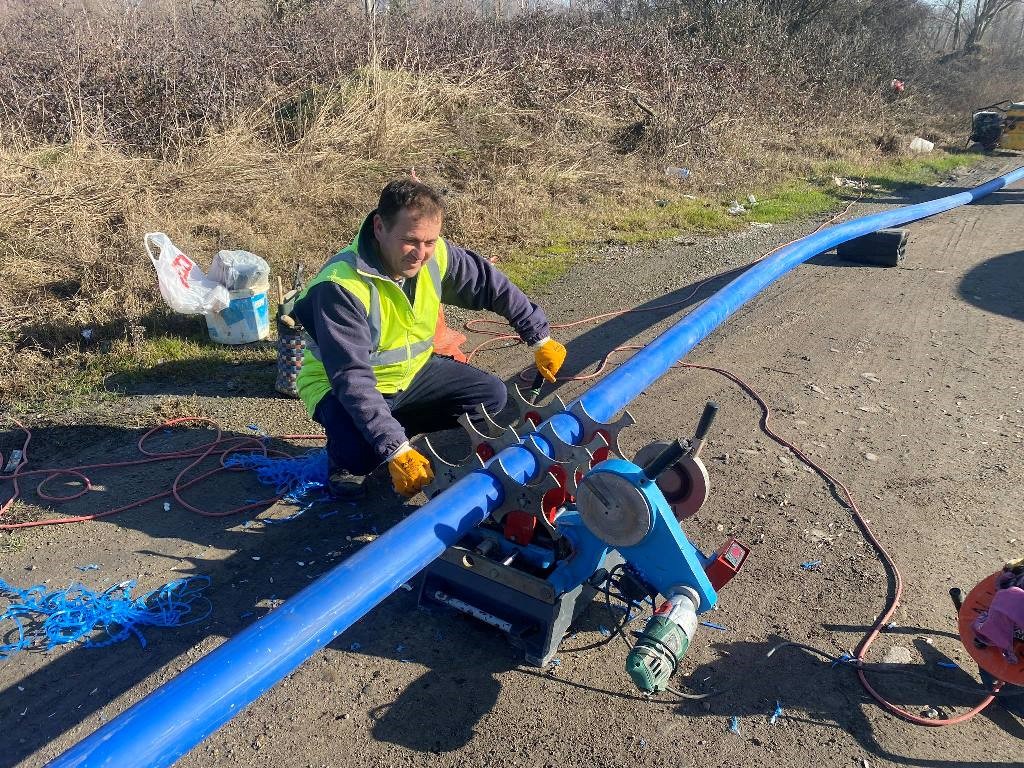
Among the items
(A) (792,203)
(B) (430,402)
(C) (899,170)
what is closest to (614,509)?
(B) (430,402)

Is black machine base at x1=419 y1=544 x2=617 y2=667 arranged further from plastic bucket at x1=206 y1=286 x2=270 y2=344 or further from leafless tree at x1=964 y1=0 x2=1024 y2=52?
leafless tree at x1=964 y1=0 x2=1024 y2=52

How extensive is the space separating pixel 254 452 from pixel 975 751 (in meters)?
3.43

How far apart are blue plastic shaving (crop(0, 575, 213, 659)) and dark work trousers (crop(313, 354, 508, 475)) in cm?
81

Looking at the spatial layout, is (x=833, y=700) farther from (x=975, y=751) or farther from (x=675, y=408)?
(x=675, y=408)

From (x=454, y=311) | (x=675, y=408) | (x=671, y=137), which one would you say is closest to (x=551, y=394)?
(x=675, y=408)

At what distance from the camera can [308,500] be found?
3729 millimetres

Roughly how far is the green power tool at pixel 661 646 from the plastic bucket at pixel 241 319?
149 inches

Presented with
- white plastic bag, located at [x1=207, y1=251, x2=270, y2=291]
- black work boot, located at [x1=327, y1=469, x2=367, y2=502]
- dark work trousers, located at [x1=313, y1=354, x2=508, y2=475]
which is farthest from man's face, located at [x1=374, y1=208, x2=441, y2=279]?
white plastic bag, located at [x1=207, y1=251, x2=270, y2=291]

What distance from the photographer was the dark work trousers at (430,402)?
353cm

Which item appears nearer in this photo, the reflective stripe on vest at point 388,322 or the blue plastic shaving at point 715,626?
the blue plastic shaving at point 715,626

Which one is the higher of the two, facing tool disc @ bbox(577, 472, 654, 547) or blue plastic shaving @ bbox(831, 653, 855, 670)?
facing tool disc @ bbox(577, 472, 654, 547)

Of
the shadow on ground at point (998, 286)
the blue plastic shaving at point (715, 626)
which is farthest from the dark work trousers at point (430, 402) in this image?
the shadow on ground at point (998, 286)

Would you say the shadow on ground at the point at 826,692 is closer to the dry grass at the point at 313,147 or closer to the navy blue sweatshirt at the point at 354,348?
the navy blue sweatshirt at the point at 354,348

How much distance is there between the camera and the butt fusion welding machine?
2.40 m
